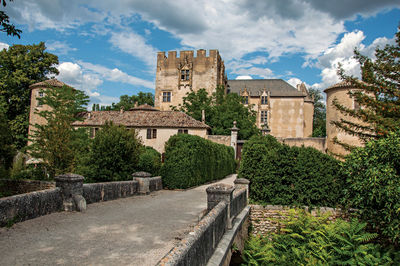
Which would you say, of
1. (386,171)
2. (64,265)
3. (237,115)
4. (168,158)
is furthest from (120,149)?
(237,115)

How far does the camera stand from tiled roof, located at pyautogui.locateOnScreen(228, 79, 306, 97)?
52.1m

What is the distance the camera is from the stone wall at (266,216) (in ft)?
38.8

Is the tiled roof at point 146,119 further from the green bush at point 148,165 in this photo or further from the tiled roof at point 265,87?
the tiled roof at point 265,87

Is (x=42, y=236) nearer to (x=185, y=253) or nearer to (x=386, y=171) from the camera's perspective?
(x=185, y=253)

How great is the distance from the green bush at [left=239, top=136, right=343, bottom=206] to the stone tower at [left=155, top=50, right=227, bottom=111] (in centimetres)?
3321

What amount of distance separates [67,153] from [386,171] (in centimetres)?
1650

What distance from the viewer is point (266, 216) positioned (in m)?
12.2

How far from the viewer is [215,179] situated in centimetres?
2327

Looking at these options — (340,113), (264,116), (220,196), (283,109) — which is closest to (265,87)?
(264,116)

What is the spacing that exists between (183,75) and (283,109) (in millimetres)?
18346

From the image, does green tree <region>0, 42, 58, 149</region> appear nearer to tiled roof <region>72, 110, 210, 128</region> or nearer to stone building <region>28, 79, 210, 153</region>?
stone building <region>28, 79, 210, 153</region>

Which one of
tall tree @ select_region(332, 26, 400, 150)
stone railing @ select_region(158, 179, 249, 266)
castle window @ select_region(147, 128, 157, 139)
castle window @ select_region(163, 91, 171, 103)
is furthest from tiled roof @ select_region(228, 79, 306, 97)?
stone railing @ select_region(158, 179, 249, 266)

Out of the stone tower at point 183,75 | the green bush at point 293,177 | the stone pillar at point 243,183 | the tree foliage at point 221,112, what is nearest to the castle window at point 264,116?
the stone tower at point 183,75

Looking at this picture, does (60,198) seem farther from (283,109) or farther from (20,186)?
(283,109)
